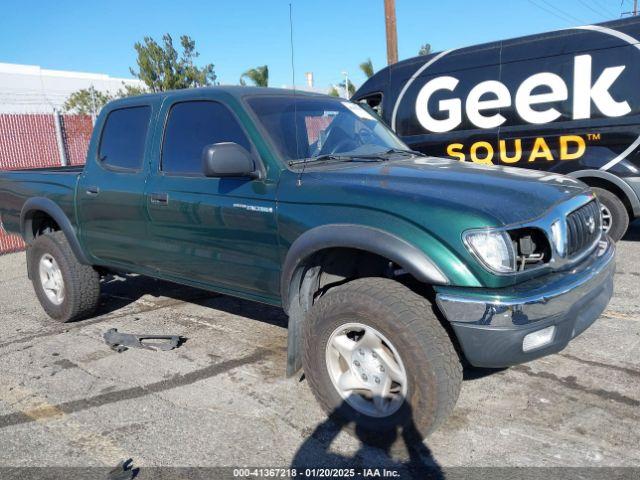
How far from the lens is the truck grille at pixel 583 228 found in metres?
2.89

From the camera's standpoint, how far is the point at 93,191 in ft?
14.6

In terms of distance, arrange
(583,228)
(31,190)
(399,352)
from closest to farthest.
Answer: (399,352) → (583,228) → (31,190)

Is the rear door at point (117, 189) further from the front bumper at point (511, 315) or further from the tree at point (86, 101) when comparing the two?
the tree at point (86, 101)

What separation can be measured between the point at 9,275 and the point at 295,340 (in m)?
5.85

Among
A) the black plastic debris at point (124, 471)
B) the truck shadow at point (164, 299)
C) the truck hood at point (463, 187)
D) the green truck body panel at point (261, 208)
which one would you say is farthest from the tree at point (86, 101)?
the black plastic debris at point (124, 471)

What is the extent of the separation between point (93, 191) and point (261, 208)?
1859 mm

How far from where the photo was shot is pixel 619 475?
2.54 meters

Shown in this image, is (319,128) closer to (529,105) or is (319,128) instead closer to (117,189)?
(117,189)

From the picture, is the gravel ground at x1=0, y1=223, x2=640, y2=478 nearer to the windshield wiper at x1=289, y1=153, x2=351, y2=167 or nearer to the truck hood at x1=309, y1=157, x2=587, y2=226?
the truck hood at x1=309, y1=157, x2=587, y2=226

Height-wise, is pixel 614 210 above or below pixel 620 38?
below

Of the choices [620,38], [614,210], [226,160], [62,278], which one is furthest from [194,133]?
[614,210]

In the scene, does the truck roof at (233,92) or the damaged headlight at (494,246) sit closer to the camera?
the damaged headlight at (494,246)

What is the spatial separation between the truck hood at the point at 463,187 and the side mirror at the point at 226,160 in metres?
0.41

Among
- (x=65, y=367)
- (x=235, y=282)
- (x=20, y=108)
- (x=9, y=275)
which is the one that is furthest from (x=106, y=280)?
(x=20, y=108)
